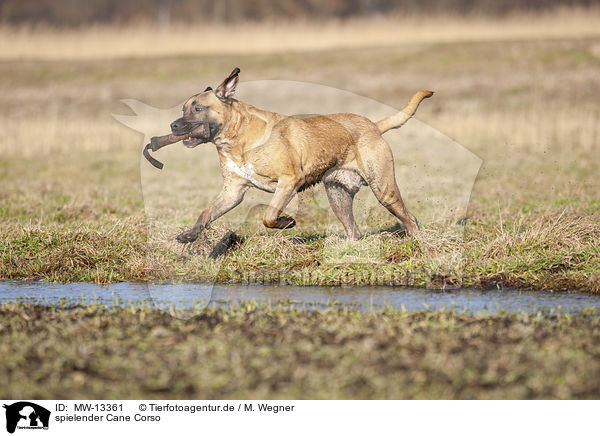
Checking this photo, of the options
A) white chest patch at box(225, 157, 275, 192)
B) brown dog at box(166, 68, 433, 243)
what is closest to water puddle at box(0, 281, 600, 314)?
brown dog at box(166, 68, 433, 243)

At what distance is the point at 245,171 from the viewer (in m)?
8.21

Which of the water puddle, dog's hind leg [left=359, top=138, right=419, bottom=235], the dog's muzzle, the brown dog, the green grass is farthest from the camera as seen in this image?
dog's hind leg [left=359, top=138, right=419, bottom=235]

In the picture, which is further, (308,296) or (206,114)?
(206,114)

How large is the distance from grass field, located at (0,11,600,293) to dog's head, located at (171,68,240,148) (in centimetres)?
129

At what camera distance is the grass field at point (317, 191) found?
8227 millimetres

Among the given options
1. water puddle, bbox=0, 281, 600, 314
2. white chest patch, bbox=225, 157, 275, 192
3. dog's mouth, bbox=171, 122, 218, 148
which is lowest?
water puddle, bbox=0, 281, 600, 314

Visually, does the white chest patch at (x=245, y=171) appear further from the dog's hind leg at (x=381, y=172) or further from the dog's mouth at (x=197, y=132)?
the dog's hind leg at (x=381, y=172)

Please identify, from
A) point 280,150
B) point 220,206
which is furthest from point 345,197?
point 220,206
